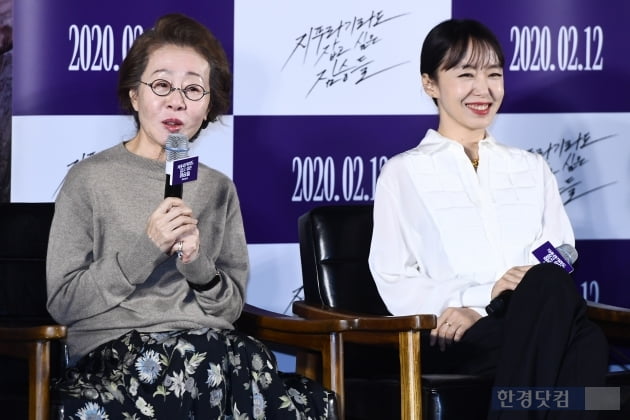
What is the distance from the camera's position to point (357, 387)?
247cm

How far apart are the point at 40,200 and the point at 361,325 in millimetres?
1152

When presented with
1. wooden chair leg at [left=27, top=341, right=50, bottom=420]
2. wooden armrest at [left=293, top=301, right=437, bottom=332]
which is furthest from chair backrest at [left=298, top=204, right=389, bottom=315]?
wooden chair leg at [left=27, top=341, right=50, bottom=420]

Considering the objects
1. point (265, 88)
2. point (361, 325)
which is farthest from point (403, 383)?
point (265, 88)

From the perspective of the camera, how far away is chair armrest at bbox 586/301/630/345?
2.55m

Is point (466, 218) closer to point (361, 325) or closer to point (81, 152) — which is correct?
point (361, 325)

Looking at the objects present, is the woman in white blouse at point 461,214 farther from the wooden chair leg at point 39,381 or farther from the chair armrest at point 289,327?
the wooden chair leg at point 39,381

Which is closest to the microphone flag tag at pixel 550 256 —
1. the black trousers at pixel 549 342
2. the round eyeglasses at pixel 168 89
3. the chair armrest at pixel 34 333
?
the black trousers at pixel 549 342

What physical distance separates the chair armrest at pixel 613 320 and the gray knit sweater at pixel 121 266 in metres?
0.88

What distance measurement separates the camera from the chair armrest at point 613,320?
2.55 metres

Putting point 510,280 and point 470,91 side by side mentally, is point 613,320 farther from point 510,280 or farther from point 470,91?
point 470,91

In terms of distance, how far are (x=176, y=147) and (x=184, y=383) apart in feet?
1.49

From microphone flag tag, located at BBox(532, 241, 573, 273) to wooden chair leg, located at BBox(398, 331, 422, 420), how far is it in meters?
0.38

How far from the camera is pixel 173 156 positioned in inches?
79.7

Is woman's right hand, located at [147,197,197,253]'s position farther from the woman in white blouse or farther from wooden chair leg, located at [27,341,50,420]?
the woman in white blouse
